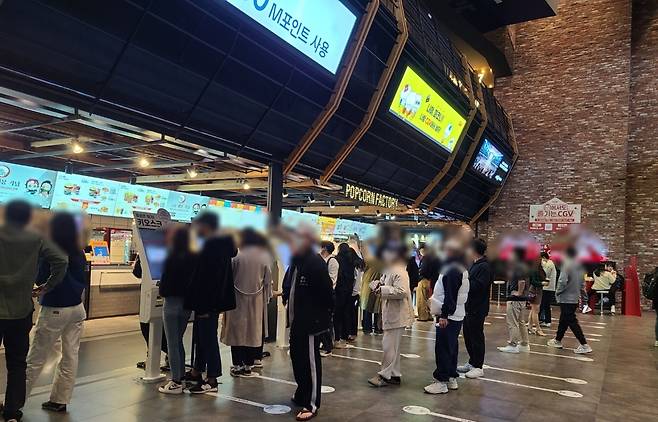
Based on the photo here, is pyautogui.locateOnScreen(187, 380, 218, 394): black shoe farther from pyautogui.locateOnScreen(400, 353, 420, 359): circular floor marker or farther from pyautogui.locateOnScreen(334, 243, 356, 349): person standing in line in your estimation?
pyautogui.locateOnScreen(400, 353, 420, 359): circular floor marker

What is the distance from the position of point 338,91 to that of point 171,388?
536cm

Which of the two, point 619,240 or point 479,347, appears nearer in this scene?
point 479,347

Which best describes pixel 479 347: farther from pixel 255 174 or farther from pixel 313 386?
pixel 255 174

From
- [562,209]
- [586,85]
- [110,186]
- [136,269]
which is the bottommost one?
[136,269]

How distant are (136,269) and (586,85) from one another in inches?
645

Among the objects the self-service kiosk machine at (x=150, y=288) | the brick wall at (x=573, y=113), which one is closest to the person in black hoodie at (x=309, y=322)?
the self-service kiosk machine at (x=150, y=288)

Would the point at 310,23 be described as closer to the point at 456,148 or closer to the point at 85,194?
the point at 85,194

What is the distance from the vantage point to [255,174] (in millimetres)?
9125

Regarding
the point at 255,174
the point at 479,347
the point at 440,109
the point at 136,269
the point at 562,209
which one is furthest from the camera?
the point at 562,209

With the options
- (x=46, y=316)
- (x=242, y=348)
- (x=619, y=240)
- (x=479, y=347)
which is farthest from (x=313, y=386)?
(x=619, y=240)

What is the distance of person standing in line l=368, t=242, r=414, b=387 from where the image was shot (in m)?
5.76

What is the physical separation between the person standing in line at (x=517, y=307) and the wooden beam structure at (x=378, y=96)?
3.73 metres

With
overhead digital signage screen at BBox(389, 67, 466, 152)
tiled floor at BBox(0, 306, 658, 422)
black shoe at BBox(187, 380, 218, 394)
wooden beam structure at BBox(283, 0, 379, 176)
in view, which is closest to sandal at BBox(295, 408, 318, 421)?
tiled floor at BBox(0, 306, 658, 422)

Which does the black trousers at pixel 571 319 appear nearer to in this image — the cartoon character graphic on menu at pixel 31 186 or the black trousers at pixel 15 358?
the black trousers at pixel 15 358
